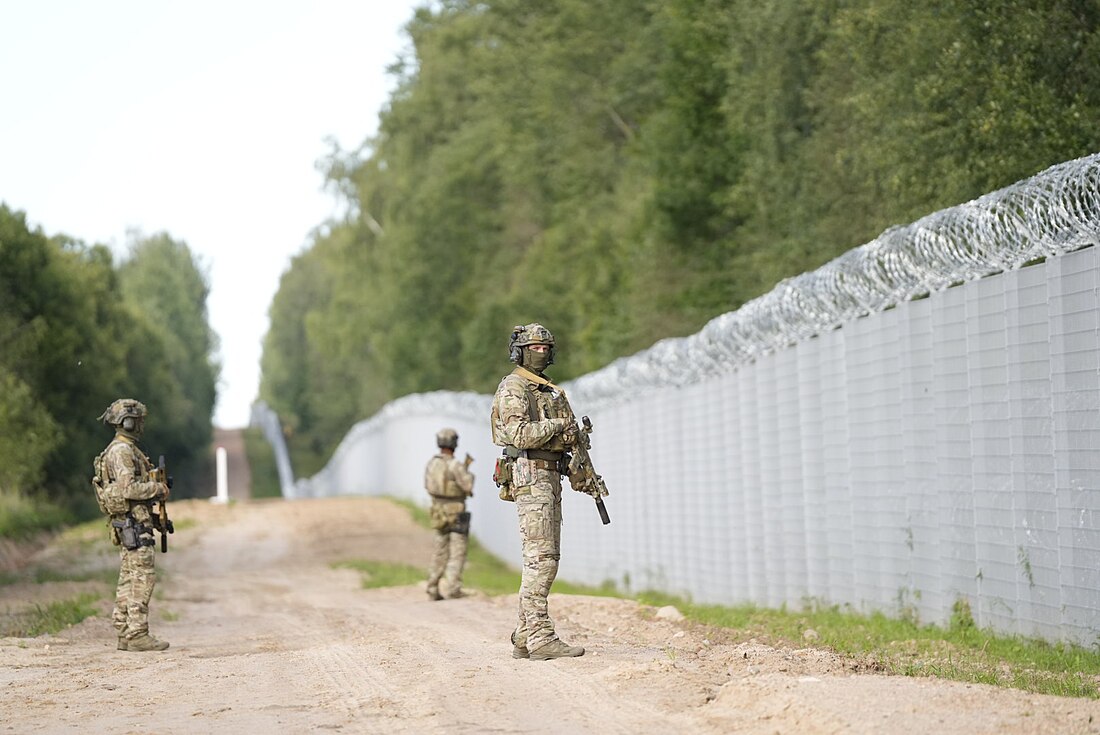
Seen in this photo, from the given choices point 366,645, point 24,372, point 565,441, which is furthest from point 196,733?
point 24,372

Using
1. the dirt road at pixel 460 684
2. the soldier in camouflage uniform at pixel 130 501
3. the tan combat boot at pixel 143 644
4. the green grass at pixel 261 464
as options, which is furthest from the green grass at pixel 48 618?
the green grass at pixel 261 464

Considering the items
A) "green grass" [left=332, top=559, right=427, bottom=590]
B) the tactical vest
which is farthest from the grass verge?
"green grass" [left=332, top=559, right=427, bottom=590]

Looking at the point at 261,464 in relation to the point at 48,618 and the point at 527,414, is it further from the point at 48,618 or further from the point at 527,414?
the point at 527,414

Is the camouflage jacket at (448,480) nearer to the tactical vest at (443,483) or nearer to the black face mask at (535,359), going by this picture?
the tactical vest at (443,483)

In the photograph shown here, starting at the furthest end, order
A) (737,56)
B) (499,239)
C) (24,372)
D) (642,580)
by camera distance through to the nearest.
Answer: (499,239) → (24,372) → (737,56) → (642,580)

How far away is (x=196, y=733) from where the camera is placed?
790cm

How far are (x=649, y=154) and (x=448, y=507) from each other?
77.4 ft

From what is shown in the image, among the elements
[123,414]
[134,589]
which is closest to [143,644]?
[134,589]

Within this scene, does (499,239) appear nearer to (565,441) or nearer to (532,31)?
(532,31)

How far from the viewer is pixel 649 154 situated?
39.0 metres

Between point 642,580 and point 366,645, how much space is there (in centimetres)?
862

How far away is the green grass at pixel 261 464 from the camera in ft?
243

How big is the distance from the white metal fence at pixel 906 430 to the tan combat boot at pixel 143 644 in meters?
5.68

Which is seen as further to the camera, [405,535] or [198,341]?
[198,341]
